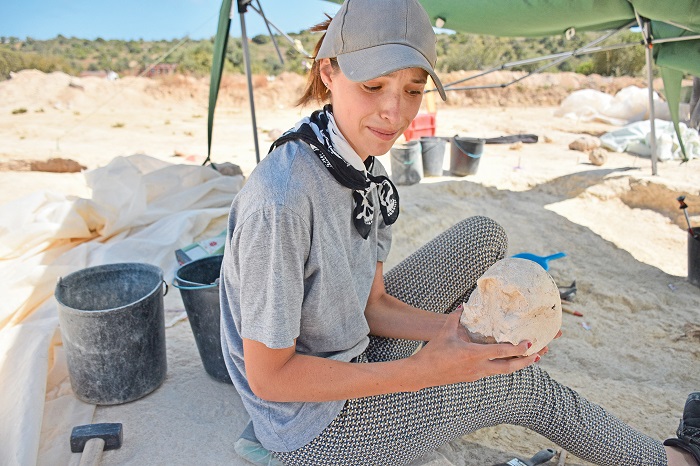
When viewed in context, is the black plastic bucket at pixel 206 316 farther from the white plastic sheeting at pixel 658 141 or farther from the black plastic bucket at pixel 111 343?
the white plastic sheeting at pixel 658 141

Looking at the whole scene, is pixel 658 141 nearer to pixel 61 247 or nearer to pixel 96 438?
pixel 61 247

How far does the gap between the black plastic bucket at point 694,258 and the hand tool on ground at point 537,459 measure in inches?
98.2

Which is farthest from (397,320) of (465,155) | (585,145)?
(585,145)

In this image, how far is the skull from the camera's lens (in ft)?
4.64

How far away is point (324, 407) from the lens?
1.41m

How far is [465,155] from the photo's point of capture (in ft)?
20.3

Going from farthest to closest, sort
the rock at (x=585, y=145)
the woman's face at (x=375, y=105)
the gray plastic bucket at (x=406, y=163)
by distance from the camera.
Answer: the rock at (x=585, y=145), the gray plastic bucket at (x=406, y=163), the woman's face at (x=375, y=105)

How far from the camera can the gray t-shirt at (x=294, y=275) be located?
122 cm

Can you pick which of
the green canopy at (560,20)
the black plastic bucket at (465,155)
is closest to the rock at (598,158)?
the black plastic bucket at (465,155)

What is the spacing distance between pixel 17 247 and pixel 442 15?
346 cm

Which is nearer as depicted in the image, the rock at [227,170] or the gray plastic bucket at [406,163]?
the rock at [227,170]

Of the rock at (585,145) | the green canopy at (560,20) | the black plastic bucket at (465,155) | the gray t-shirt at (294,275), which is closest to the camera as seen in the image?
the gray t-shirt at (294,275)

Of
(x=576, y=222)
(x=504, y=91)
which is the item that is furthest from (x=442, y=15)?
(x=504, y=91)

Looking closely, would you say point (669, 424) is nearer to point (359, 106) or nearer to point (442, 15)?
point (359, 106)
